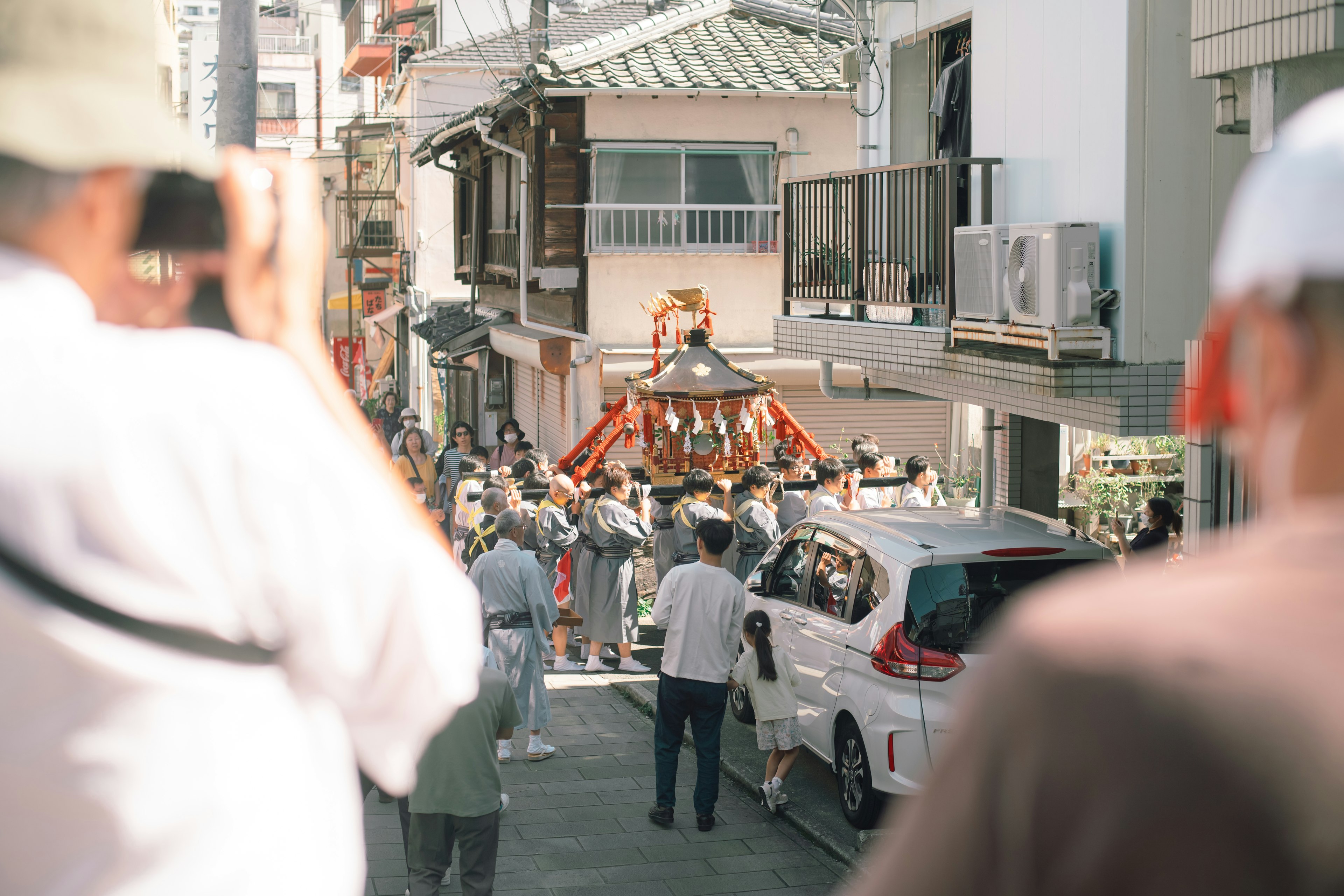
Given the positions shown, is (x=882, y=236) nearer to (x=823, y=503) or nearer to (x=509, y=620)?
(x=823, y=503)

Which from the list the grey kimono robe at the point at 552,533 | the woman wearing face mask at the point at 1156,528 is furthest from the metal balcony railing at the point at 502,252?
the woman wearing face mask at the point at 1156,528

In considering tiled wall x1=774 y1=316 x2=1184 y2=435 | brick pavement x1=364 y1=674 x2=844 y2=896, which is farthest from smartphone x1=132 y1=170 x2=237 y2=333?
tiled wall x1=774 y1=316 x2=1184 y2=435

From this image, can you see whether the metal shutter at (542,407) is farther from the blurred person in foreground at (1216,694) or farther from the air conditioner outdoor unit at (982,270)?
the blurred person in foreground at (1216,694)

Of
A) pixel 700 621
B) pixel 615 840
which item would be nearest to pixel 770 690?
pixel 700 621

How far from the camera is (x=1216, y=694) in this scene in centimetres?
79

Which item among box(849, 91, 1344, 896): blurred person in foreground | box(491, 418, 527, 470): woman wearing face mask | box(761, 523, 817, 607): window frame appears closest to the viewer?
box(849, 91, 1344, 896): blurred person in foreground

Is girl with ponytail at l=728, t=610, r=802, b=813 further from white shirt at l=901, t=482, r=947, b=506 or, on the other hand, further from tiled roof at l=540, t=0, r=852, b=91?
tiled roof at l=540, t=0, r=852, b=91

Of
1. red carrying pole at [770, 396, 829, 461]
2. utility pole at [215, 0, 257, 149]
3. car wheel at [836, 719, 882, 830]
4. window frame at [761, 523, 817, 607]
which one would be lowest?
car wheel at [836, 719, 882, 830]

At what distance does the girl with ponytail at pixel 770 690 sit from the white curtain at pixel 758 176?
10316mm

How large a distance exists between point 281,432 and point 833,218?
10.9 metres

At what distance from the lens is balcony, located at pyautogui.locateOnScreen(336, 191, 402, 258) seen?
33.0 m

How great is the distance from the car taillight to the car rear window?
0.12 feet

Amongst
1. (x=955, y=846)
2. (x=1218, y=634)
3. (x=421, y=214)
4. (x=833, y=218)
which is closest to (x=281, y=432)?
(x=955, y=846)

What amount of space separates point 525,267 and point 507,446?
9.24 feet
